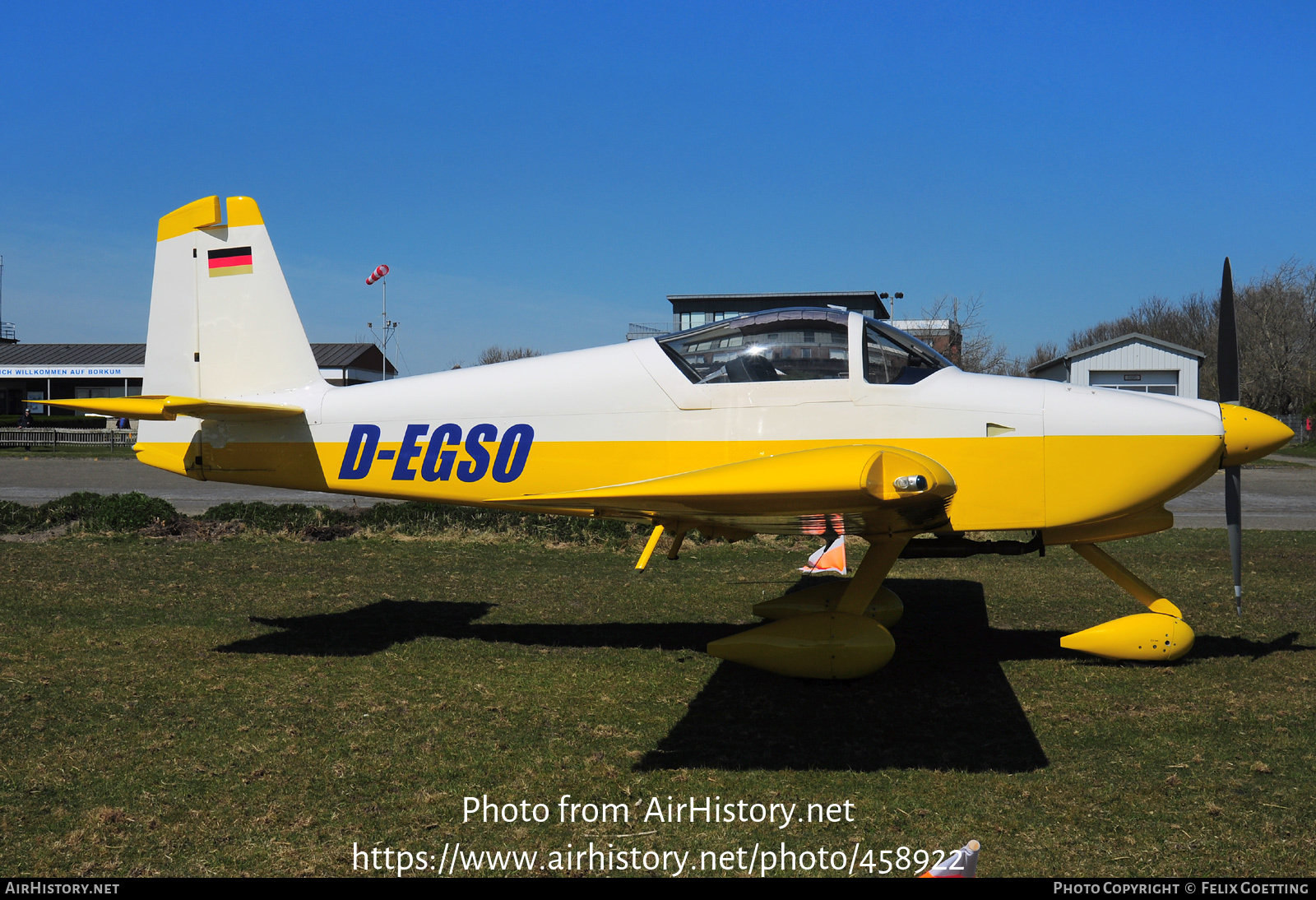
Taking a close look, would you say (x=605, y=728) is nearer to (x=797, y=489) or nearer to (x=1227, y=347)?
(x=797, y=489)

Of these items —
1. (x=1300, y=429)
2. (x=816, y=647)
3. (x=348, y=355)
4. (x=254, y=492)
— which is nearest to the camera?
(x=816, y=647)

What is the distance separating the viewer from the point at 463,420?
6.29m

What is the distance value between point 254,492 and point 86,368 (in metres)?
34.0

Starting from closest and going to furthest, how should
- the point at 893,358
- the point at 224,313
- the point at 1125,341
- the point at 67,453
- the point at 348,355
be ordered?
the point at 893,358
the point at 224,313
the point at 67,453
the point at 1125,341
the point at 348,355

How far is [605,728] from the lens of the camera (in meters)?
4.91

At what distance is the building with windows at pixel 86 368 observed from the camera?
4678 centimetres

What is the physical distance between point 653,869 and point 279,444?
482 centimetres

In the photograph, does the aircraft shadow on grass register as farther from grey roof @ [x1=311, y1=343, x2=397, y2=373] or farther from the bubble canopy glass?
grey roof @ [x1=311, y1=343, x2=397, y2=373]

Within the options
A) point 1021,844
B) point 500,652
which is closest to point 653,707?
point 500,652

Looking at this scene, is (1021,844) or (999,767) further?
(999,767)

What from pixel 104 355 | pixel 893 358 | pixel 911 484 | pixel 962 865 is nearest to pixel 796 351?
pixel 893 358

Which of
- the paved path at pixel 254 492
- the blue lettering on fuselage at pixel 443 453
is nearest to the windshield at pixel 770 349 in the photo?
the blue lettering on fuselage at pixel 443 453
